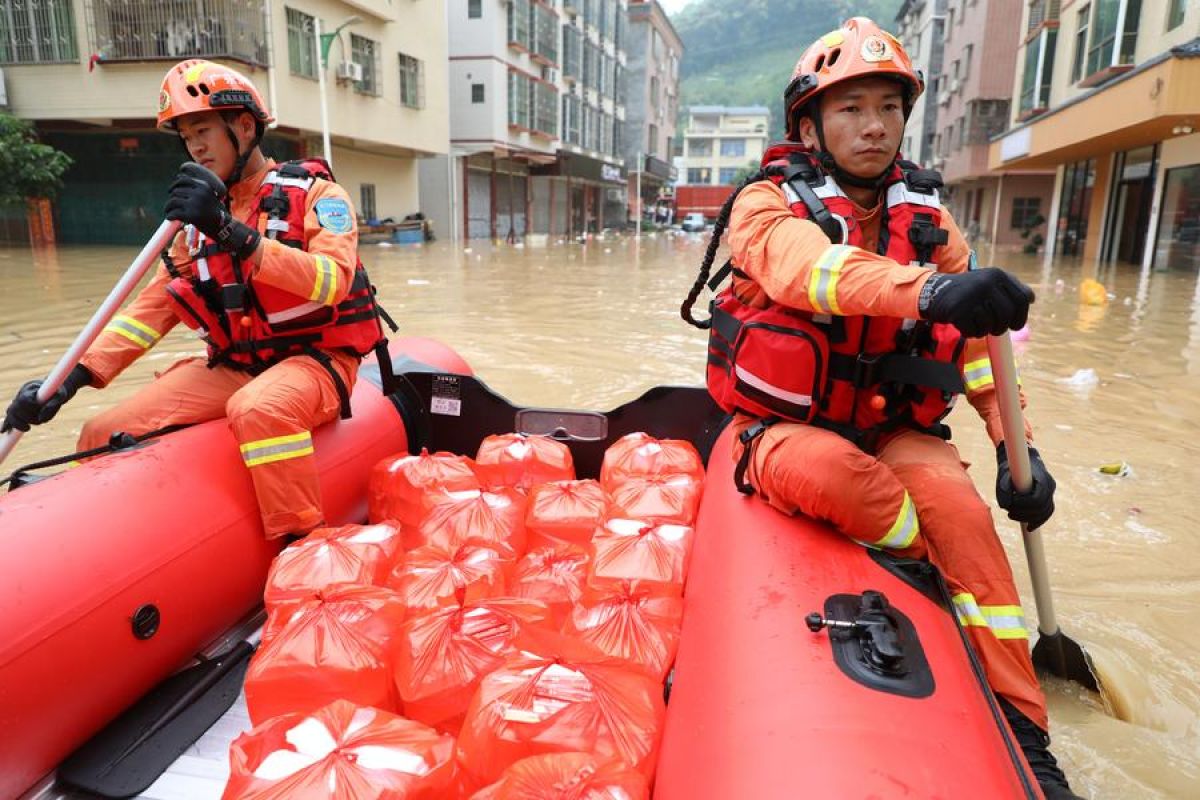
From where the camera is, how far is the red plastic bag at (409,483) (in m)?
3.09

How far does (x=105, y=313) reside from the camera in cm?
263

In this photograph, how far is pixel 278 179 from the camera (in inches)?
121

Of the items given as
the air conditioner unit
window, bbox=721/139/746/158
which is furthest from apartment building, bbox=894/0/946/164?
window, bbox=721/139/746/158

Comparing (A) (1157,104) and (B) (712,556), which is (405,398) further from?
→ (A) (1157,104)

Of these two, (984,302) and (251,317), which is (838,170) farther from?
(251,317)

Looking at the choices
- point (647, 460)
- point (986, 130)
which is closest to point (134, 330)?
point (647, 460)

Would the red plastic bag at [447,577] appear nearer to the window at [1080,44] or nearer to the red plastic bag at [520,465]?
the red plastic bag at [520,465]

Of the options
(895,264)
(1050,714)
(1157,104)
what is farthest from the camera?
(1157,104)

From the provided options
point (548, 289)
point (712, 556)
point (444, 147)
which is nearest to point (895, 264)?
point (712, 556)

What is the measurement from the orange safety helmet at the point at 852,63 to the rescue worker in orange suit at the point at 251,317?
5.49 ft

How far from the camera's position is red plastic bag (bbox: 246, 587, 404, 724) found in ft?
6.45

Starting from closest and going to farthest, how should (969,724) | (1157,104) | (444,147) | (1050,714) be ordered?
(969,724) < (1050,714) < (1157,104) < (444,147)

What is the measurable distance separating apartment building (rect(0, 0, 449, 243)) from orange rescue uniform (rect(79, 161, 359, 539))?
16010mm

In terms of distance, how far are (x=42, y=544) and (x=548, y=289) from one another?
1255 centimetres
